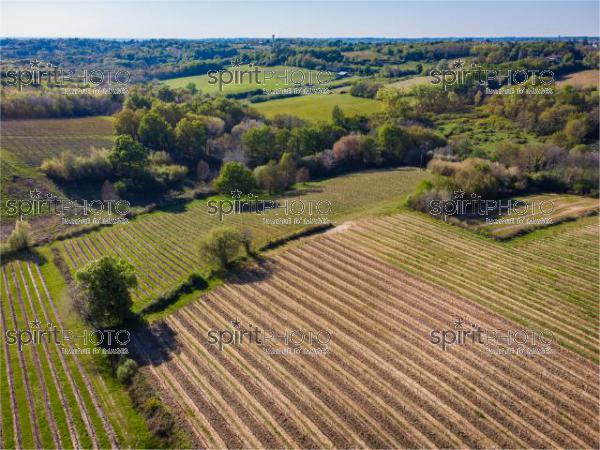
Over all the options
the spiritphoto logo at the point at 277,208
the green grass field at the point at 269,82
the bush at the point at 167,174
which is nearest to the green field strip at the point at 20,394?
the spiritphoto logo at the point at 277,208

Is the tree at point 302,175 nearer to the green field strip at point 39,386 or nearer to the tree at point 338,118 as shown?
the tree at point 338,118

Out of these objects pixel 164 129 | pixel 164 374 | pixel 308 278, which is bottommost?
pixel 164 374

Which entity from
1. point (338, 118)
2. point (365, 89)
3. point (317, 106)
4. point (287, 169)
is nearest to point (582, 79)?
point (365, 89)

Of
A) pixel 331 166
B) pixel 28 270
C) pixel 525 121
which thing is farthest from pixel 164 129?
pixel 525 121

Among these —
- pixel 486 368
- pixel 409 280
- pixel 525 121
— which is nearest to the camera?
pixel 486 368

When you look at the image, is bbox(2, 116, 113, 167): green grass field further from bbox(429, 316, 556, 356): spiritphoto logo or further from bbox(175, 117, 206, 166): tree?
bbox(429, 316, 556, 356): spiritphoto logo

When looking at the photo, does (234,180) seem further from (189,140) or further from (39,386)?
(39,386)

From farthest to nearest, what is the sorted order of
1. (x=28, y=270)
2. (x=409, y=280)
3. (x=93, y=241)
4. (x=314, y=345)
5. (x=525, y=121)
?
(x=525, y=121) < (x=93, y=241) < (x=28, y=270) < (x=409, y=280) < (x=314, y=345)

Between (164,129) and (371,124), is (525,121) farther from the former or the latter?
(164,129)
